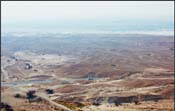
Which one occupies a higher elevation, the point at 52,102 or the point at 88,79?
the point at 52,102

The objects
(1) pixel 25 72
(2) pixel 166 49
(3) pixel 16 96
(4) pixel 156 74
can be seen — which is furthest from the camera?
(2) pixel 166 49

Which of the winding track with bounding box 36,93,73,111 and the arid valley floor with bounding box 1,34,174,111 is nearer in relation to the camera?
the winding track with bounding box 36,93,73,111

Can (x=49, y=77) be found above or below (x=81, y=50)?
above

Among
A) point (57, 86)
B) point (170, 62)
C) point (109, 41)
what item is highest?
point (57, 86)

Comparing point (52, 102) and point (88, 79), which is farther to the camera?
point (88, 79)

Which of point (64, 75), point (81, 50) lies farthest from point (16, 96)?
point (81, 50)

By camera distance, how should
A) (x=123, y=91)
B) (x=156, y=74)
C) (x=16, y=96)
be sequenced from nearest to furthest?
1. (x=16, y=96)
2. (x=123, y=91)
3. (x=156, y=74)

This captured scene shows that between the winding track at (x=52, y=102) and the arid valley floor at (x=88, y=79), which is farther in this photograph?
the arid valley floor at (x=88, y=79)

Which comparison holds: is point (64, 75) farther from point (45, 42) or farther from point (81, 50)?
point (45, 42)
